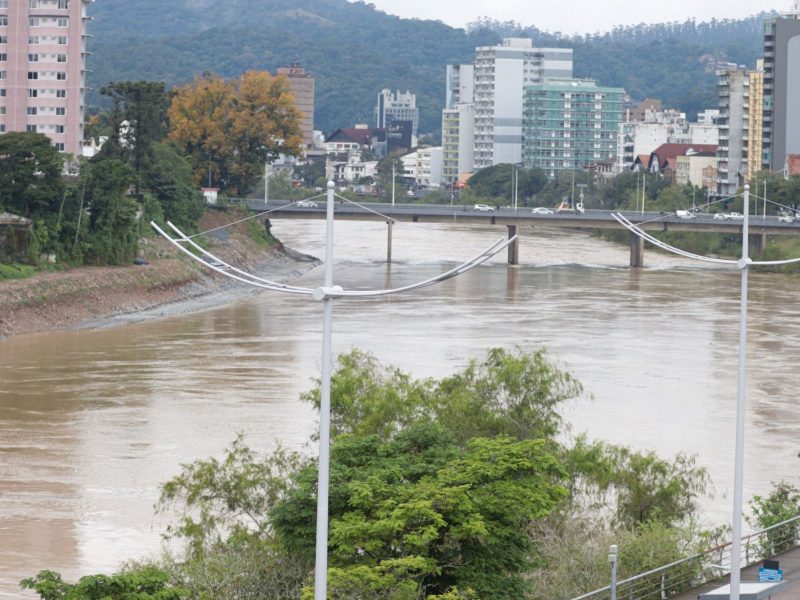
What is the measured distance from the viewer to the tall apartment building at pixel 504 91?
591 feet

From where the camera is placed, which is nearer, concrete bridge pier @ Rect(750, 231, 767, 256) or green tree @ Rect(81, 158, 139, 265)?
green tree @ Rect(81, 158, 139, 265)

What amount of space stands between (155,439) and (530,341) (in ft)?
59.5

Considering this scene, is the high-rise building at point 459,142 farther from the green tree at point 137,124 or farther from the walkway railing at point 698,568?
the walkway railing at point 698,568

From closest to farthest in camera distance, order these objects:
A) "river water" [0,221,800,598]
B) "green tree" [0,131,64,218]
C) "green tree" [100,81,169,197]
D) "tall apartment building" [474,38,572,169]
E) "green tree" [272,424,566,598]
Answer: "green tree" [272,424,566,598]
"river water" [0,221,800,598]
"green tree" [0,131,64,218]
"green tree" [100,81,169,197]
"tall apartment building" [474,38,572,169]

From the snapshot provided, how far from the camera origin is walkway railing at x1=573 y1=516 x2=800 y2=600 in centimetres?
1755

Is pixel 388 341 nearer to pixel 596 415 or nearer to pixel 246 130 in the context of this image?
pixel 596 415

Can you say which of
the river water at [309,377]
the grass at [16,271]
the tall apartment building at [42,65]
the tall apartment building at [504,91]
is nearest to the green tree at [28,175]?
the grass at [16,271]

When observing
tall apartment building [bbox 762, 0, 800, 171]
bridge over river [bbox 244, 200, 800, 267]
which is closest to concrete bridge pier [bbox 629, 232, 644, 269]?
bridge over river [bbox 244, 200, 800, 267]

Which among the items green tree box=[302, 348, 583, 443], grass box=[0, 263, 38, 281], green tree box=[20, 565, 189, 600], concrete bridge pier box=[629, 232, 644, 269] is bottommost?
concrete bridge pier box=[629, 232, 644, 269]

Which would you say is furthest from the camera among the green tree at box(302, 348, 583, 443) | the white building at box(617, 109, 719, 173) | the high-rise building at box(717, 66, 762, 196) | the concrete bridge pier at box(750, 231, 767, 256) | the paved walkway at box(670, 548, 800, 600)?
the white building at box(617, 109, 719, 173)

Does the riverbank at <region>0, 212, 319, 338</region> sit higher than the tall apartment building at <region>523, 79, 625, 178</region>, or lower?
lower

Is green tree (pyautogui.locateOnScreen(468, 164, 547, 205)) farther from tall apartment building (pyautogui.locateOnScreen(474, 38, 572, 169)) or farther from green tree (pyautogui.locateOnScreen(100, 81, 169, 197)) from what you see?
green tree (pyautogui.locateOnScreen(100, 81, 169, 197))

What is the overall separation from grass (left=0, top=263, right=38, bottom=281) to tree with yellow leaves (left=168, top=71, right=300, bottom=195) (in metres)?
29.5

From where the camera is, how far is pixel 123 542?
24.1m
